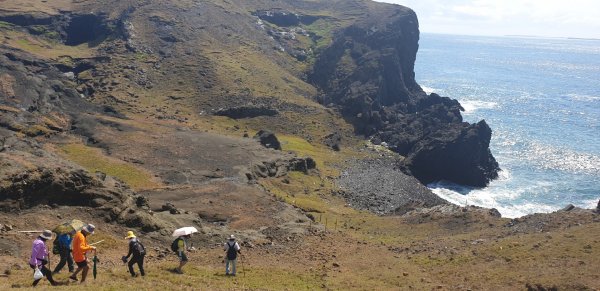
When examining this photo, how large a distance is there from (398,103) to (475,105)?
44702 mm

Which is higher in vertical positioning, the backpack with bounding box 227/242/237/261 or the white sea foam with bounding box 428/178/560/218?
the backpack with bounding box 227/242/237/261

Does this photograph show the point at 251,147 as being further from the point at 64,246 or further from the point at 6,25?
the point at 6,25

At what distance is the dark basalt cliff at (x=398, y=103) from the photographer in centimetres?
10531

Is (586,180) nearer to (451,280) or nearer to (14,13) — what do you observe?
(451,280)

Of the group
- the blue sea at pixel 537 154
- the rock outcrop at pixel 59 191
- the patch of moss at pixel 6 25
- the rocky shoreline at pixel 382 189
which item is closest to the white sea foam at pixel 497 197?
the blue sea at pixel 537 154

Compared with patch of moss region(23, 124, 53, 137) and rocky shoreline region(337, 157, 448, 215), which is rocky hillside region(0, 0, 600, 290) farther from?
rocky shoreline region(337, 157, 448, 215)

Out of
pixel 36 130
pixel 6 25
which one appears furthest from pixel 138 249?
pixel 6 25

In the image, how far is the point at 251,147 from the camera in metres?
83.3

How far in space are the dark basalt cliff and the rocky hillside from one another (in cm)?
53

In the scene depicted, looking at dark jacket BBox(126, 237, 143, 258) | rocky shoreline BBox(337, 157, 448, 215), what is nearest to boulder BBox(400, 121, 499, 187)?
rocky shoreline BBox(337, 157, 448, 215)

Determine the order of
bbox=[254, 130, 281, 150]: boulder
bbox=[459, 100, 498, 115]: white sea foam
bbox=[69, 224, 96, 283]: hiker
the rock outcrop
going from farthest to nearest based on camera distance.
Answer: bbox=[459, 100, 498, 115]: white sea foam
bbox=[254, 130, 281, 150]: boulder
the rock outcrop
bbox=[69, 224, 96, 283]: hiker

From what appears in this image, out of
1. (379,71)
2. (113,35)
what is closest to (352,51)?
(379,71)

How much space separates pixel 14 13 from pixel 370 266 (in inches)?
5020

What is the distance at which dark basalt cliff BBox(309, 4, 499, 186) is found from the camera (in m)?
105
